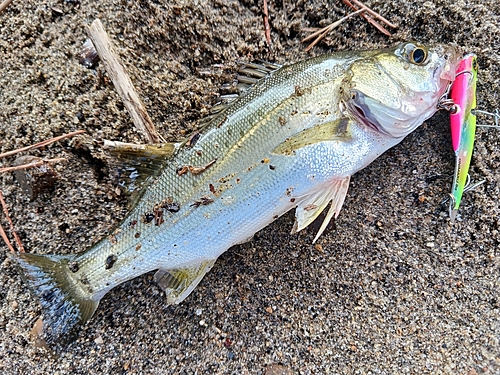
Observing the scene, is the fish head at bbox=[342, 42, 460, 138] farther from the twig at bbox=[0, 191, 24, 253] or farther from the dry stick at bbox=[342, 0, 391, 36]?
the twig at bbox=[0, 191, 24, 253]

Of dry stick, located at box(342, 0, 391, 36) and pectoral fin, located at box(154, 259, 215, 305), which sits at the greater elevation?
dry stick, located at box(342, 0, 391, 36)

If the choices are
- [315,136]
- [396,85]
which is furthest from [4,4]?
[396,85]

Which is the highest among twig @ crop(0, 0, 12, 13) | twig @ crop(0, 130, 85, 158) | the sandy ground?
twig @ crop(0, 0, 12, 13)

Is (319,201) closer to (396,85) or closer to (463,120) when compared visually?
(396,85)

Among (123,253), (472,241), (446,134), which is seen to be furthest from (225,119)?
(472,241)

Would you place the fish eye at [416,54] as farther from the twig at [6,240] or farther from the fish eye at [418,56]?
the twig at [6,240]

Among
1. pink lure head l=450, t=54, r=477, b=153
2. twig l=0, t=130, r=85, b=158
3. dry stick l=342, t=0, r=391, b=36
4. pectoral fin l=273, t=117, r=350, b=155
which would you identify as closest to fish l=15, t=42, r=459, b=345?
pectoral fin l=273, t=117, r=350, b=155
